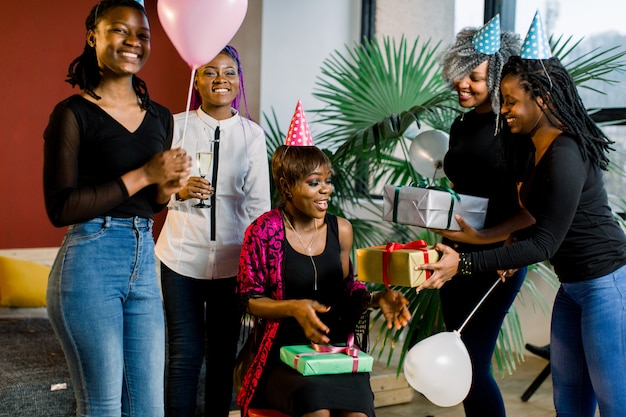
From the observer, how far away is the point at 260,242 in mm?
2209

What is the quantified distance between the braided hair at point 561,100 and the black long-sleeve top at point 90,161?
968 mm

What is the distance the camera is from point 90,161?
5.29 feet

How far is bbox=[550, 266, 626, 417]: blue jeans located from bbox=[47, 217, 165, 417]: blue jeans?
1.08m

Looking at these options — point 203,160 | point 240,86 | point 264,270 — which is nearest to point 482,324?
point 264,270

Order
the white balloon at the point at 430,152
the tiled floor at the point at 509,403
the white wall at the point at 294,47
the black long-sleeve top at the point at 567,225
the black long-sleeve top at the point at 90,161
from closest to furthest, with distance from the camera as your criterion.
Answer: the black long-sleeve top at the point at 90,161, the black long-sleeve top at the point at 567,225, the white balloon at the point at 430,152, the tiled floor at the point at 509,403, the white wall at the point at 294,47

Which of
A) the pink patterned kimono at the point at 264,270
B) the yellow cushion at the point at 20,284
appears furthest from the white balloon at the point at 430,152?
the yellow cushion at the point at 20,284

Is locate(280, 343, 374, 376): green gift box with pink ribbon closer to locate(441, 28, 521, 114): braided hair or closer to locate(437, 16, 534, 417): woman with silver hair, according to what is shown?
locate(437, 16, 534, 417): woman with silver hair

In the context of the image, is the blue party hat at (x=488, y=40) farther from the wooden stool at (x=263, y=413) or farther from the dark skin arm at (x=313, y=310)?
the wooden stool at (x=263, y=413)

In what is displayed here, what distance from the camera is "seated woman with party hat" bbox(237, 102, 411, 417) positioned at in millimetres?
2033

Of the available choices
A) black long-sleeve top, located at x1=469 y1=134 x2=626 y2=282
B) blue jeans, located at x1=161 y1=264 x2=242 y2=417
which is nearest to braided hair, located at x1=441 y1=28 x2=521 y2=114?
black long-sleeve top, located at x1=469 y1=134 x2=626 y2=282

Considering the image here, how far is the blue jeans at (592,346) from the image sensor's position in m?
1.83

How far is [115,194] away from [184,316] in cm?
85

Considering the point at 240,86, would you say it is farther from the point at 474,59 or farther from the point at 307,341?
the point at 307,341

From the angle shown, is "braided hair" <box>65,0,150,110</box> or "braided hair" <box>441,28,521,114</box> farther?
"braided hair" <box>441,28,521,114</box>
